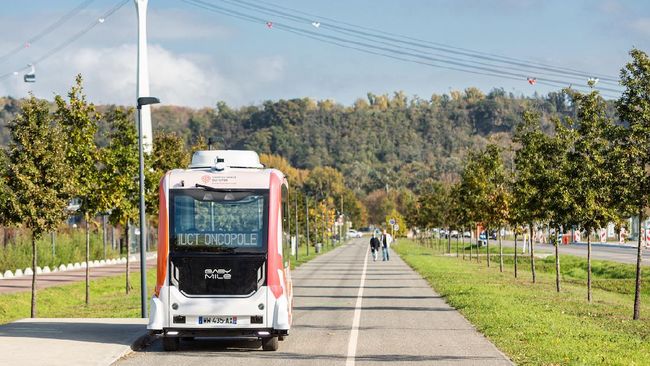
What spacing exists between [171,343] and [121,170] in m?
16.0

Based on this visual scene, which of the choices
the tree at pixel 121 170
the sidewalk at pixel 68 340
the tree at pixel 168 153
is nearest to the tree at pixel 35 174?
the sidewalk at pixel 68 340

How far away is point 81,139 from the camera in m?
29.6

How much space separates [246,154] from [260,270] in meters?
2.31

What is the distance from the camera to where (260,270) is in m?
16.7

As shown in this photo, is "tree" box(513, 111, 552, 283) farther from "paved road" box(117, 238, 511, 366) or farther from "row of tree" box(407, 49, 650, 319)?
"paved road" box(117, 238, 511, 366)

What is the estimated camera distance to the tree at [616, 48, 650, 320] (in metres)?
22.7

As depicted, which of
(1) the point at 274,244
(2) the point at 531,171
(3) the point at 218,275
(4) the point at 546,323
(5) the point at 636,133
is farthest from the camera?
(2) the point at 531,171

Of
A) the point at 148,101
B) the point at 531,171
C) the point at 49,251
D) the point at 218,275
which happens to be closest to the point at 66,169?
the point at 148,101

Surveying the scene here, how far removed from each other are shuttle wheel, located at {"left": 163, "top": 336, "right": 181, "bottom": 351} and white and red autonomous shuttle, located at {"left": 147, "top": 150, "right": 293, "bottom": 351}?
0.02 m

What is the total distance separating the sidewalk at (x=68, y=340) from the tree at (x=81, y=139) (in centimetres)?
741

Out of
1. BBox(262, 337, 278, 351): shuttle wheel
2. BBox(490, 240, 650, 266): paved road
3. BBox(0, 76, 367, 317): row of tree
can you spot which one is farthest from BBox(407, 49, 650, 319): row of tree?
BBox(490, 240, 650, 266): paved road

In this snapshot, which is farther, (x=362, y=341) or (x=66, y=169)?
(x=66, y=169)

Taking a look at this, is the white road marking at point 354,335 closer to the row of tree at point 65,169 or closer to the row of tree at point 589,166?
the row of tree at point 589,166

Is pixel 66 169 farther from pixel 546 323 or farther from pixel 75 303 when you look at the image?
pixel 546 323
